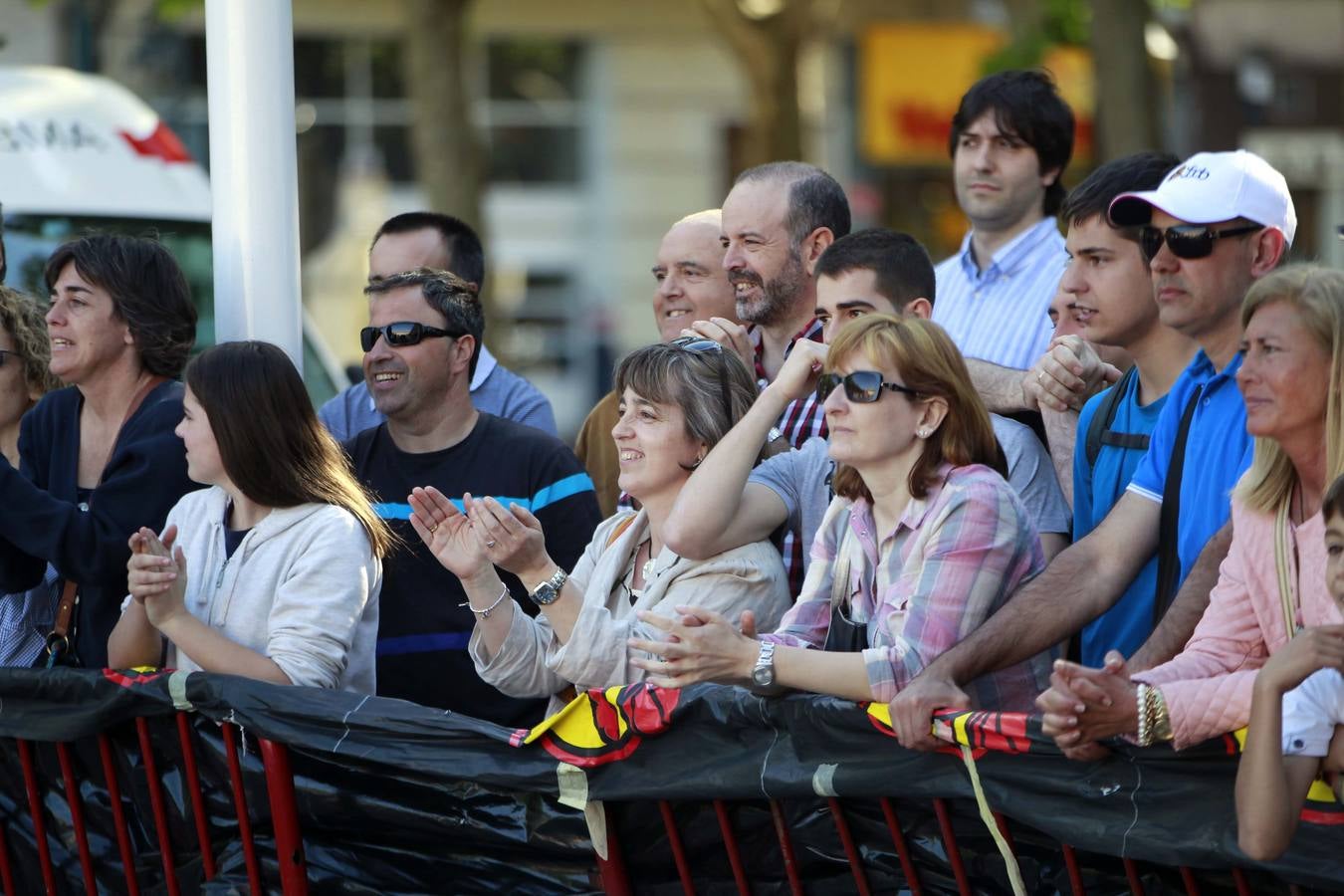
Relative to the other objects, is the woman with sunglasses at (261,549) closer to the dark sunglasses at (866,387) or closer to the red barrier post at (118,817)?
the red barrier post at (118,817)

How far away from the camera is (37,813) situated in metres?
4.74

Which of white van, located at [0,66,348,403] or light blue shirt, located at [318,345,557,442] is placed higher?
white van, located at [0,66,348,403]

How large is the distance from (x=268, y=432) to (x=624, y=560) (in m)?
0.97

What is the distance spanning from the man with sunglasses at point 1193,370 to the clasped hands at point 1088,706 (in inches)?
26.6

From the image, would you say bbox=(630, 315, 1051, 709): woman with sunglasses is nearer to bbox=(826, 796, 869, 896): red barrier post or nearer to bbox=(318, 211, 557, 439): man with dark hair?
bbox=(826, 796, 869, 896): red barrier post

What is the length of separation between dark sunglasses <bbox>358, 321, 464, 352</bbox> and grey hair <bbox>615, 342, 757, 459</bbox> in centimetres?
104

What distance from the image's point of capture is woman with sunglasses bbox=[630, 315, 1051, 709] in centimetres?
372

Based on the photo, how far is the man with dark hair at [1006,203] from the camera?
232 inches

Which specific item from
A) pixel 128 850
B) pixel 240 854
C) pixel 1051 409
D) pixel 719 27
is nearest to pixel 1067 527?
pixel 1051 409

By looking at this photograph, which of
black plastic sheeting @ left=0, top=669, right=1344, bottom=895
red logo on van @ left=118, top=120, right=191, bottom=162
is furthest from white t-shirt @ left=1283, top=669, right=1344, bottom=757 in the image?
red logo on van @ left=118, top=120, right=191, bottom=162

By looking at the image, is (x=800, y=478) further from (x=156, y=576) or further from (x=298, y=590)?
(x=156, y=576)

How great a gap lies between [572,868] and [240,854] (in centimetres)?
85

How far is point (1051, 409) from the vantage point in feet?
15.8

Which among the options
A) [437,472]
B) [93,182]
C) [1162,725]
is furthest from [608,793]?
[93,182]
